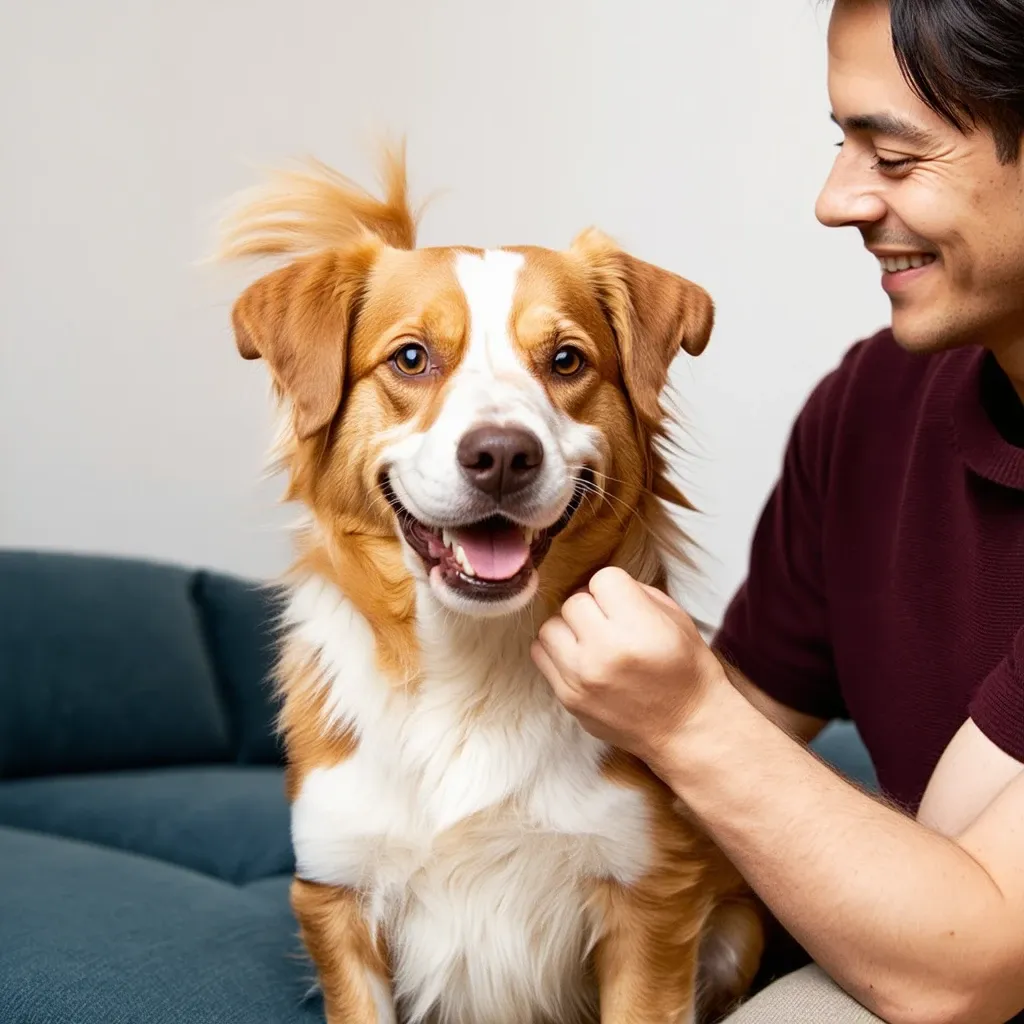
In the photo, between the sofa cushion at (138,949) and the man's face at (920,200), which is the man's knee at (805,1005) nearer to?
the sofa cushion at (138,949)

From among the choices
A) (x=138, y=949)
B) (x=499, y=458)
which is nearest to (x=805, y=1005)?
(x=499, y=458)

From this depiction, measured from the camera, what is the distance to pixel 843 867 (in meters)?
1.28

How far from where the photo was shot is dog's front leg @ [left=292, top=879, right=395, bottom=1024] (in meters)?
1.56

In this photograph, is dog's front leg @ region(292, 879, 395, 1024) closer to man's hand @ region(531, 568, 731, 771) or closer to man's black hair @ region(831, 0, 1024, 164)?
man's hand @ region(531, 568, 731, 771)

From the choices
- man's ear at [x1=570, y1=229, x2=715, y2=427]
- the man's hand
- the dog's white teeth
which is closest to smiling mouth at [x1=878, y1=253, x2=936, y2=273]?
man's ear at [x1=570, y1=229, x2=715, y2=427]

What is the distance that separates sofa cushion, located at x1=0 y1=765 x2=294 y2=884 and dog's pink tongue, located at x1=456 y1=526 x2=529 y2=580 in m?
1.19

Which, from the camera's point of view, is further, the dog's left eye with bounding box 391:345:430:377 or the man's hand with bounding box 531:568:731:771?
the dog's left eye with bounding box 391:345:430:377

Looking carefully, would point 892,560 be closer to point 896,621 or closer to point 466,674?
point 896,621

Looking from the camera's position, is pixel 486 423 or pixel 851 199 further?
pixel 851 199

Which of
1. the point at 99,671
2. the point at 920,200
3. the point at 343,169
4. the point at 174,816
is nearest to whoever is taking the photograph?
the point at 920,200

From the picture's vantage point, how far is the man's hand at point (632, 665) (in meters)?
1.35

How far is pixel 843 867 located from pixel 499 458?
0.52m

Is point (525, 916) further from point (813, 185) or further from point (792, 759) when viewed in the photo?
point (813, 185)

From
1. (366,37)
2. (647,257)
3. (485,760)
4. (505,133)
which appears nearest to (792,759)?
(485,760)
